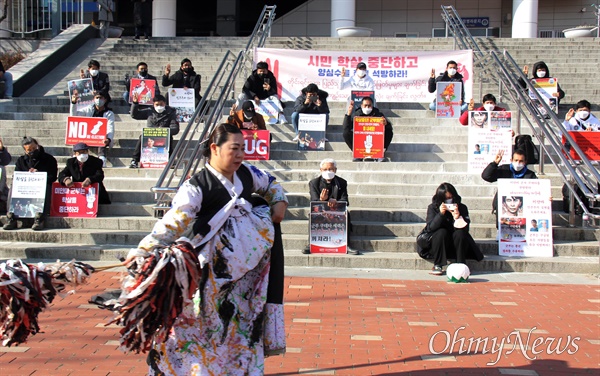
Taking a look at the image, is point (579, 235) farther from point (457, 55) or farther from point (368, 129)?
point (457, 55)

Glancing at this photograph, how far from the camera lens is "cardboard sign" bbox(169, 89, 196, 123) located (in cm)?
1448

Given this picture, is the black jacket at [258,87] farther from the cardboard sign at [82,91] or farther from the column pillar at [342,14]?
the column pillar at [342,14]

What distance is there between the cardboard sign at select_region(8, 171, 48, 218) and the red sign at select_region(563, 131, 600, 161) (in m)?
8.31

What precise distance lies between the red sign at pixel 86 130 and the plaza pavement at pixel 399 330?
447 centimetres

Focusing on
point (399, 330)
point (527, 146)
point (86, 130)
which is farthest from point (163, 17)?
point (399, 330)

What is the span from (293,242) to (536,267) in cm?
328

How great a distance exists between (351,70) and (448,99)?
2800 mm

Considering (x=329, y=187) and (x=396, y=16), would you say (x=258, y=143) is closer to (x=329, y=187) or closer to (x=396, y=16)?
(x=329, y=187)

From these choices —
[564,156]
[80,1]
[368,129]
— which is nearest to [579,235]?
[564,156]

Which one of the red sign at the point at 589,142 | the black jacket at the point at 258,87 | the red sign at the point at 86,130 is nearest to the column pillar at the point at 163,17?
the black jacket at the point at 258,87

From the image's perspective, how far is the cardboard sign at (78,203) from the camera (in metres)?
10.6

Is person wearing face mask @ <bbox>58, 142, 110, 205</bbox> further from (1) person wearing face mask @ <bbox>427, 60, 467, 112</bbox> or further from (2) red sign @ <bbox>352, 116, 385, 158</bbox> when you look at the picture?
(1) person wearing face mask @ <bbox>427, 60, 467, 112</bbox>

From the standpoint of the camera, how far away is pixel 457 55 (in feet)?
52.5

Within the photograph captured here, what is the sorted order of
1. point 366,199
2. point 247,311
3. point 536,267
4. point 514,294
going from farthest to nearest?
point 366,199, point 536,267, point 514,294, point 247,311
